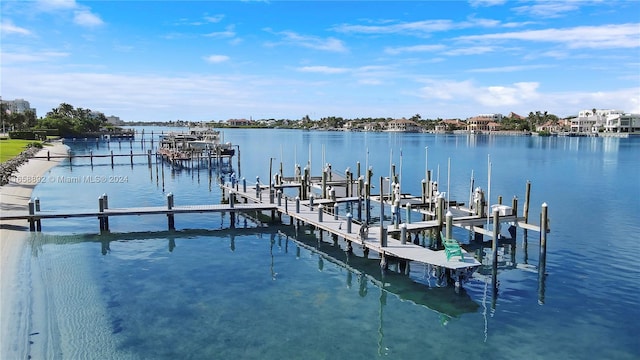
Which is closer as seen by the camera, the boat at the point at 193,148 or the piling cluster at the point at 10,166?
the piling cluster at the point at 10,166

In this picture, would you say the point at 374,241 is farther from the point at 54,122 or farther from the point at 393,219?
the point at 54,122

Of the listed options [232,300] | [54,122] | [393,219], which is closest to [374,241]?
[393,219]

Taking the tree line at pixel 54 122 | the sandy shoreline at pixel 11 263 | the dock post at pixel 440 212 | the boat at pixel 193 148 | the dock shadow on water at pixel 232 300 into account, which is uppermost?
the tree line at pixel 54 122

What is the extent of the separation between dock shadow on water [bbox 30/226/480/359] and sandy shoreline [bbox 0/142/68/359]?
33.7 inches

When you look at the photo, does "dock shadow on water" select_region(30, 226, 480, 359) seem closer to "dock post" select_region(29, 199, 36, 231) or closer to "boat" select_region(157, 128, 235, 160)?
"dock post" select_region(29, 199, 36, 231)

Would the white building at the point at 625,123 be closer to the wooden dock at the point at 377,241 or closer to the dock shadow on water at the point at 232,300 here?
the wooden dock at the point at 377,241

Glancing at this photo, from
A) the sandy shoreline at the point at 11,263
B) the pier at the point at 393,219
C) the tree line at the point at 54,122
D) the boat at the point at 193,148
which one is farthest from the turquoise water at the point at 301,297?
the tree line at the point at 54,122

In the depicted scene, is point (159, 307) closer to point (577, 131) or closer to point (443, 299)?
point (443, 299)

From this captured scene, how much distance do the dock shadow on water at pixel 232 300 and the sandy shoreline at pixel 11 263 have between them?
855 mm

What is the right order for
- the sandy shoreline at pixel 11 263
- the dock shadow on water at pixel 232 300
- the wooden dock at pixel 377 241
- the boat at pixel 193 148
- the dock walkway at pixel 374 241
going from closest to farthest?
1. the sandy shoreline at pixel 11 263
2. the dock shadow on water at pixel 232 300
3. the wooden dock at pixel 377 241
4. the dock walkway at pixel 374 241
5. the boat at pixel 193 148

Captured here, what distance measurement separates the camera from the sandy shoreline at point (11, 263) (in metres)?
15.1

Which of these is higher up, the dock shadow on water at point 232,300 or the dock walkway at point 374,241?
the dock walkway at point 374,241

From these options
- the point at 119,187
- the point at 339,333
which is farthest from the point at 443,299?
the point at 119,187

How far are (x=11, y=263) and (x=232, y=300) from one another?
11067 millimetres
